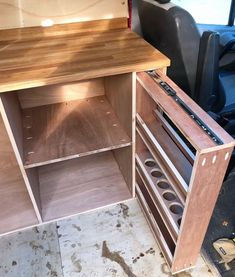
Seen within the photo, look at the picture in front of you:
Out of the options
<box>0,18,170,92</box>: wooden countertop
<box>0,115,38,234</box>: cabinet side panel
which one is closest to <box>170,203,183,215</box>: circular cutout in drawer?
<box>0,18,170,92</box>: wooden countertop

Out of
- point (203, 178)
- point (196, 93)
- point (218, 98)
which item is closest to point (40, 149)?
point (203, 178)

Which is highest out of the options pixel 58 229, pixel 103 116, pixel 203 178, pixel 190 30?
pixel 190 30

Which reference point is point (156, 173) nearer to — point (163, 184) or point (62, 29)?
point (163, 184)

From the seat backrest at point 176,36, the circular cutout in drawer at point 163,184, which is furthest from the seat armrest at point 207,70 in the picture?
the circular cutout in drawer at point 163,184

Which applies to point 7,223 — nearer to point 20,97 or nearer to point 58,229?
point 58,229

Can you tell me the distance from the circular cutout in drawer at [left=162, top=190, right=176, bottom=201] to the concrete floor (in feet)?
0.80

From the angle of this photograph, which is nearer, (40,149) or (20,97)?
(40,149)

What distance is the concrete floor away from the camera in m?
1.03

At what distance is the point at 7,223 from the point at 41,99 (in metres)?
0.60

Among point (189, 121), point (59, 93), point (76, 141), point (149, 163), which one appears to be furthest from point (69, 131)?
point (189, 121)

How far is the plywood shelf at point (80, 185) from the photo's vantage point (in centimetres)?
126

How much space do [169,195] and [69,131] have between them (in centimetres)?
50

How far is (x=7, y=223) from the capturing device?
3.94 ft

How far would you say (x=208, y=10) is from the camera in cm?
197
